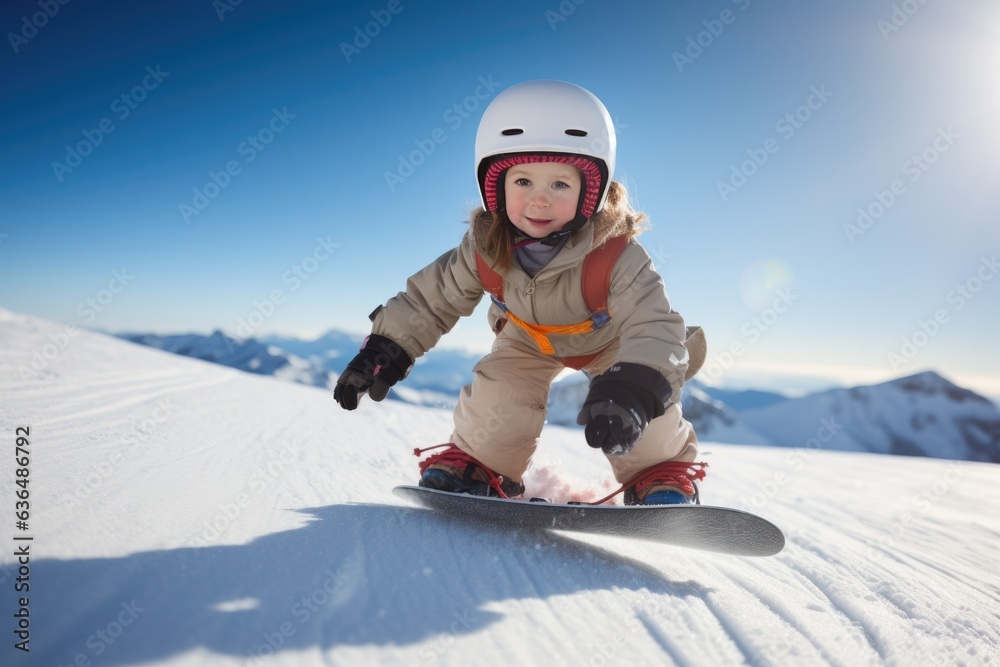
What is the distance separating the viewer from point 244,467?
92.4 inches

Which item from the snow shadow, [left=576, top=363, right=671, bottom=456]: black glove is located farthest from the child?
the snow shadow

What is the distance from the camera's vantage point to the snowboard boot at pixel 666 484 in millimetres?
2123

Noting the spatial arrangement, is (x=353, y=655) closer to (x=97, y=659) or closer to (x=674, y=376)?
(x=97, y=659)

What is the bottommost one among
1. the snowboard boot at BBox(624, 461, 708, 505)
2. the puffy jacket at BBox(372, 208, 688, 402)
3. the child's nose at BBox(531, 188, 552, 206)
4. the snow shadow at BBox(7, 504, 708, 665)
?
the snow shadow at BBox(7, 504, 708, 665)

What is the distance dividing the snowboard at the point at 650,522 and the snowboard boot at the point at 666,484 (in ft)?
0.91

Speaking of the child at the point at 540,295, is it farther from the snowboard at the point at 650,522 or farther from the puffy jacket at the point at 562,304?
the snowboard at the point at 650,522

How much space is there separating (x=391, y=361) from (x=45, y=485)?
50.9 inches

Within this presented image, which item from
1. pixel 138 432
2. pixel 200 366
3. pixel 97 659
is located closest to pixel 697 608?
Result: pixel 97 659

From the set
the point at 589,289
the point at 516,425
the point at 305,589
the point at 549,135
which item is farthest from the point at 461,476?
the point at 549,135

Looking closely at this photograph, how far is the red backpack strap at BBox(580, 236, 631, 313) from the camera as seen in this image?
223 cm

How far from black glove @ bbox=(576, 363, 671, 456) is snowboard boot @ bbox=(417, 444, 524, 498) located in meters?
0.66

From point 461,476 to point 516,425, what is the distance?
313 millimetres

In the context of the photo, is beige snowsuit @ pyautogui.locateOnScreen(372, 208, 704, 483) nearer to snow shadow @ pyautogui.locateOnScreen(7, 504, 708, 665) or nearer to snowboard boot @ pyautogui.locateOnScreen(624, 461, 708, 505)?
snowboard boot @ pyautogui.locateOnScreen(624, 461, 708, 505)

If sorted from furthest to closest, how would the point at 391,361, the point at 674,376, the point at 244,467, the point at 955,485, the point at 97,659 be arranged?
the point at 955,485 < the point at 391,361 < the point at 244,467 < the point at 674,376 < the point at 97,659
